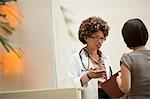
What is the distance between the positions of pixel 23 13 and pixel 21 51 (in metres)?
0.31

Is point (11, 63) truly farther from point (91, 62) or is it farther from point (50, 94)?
point (91, 62)

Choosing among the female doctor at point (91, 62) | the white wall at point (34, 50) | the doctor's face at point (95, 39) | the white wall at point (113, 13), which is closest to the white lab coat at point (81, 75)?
the female doctor at point (91, 62)

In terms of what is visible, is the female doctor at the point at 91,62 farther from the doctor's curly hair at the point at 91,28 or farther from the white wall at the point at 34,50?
the white wall at the point at 34,50

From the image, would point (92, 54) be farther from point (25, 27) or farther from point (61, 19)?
point (61, 19)

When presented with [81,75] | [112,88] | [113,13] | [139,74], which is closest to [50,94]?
[81,75]

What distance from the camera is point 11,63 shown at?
87.8 inches

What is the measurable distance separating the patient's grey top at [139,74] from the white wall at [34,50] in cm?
84

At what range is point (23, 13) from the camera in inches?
91.2

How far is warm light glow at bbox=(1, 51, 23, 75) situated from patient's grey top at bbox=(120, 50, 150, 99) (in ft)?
3.07

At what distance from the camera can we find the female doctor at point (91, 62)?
2043mm

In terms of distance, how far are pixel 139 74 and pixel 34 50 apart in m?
0.98

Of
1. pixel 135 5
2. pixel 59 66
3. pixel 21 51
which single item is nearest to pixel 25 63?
pixel 21 51

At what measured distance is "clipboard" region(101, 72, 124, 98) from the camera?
1784 millimetres

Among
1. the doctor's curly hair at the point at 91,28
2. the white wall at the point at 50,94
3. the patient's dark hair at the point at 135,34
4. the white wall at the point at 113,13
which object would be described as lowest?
the white wall at the point at 50,94
